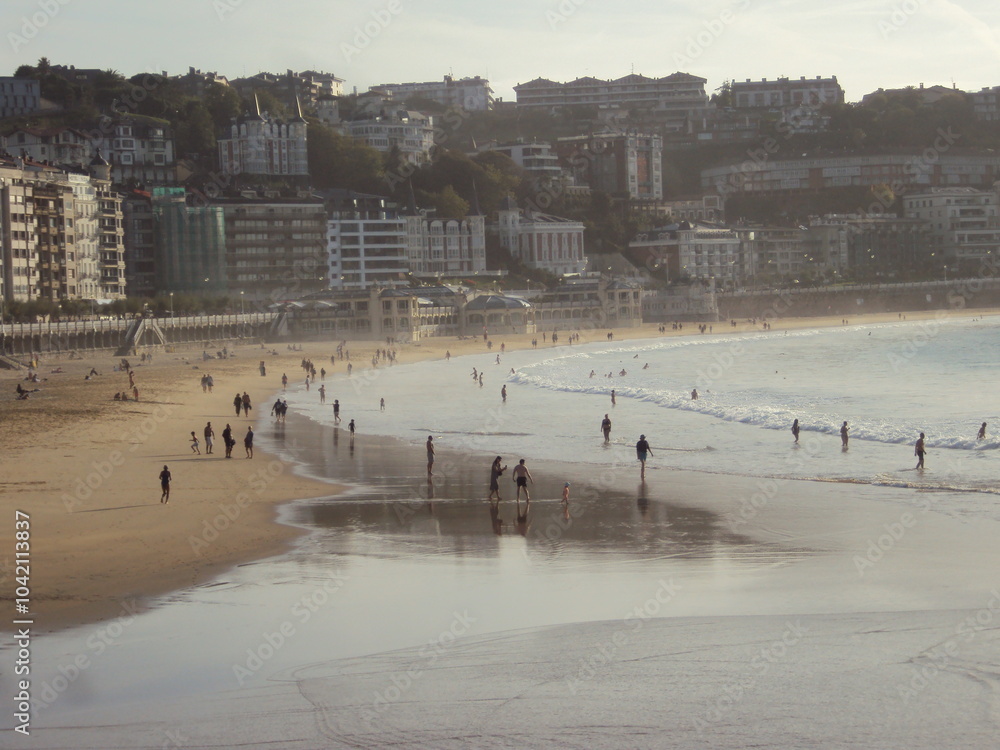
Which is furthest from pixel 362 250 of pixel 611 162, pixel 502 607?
pixel 502 607

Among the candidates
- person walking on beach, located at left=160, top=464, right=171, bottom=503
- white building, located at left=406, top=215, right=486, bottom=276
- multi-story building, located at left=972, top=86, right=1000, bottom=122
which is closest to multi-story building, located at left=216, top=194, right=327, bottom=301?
white building, located at left=406, top=215, right=486, bottom=276

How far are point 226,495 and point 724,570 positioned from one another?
10.4 m

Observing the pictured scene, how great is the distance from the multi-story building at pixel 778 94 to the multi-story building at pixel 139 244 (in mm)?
118894

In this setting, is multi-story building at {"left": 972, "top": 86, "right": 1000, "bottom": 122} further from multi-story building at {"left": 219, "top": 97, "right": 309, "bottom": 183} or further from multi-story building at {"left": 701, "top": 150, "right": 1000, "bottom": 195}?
multi-story building at {"left": 219, "top": 97, "right": 309, "bottom": 183}

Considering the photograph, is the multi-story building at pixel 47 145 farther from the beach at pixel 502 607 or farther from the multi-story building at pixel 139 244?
the beach at pixel 502 607

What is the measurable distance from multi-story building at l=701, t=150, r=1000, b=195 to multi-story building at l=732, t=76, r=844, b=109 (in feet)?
86.5

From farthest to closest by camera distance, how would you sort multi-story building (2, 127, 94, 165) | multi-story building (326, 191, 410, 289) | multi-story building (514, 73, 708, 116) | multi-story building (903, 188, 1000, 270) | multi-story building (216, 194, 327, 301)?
multi-story building (514, 73, 708, 116)
multi-story building (903, 188, 1000, 270)
multi-story building (326, 191, 410, 289)
multi-story building (216, 194, 327, 301)
multi-story building (2, 127, 94, 165)

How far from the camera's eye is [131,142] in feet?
352

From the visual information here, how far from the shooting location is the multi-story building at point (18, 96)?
112812 millimetres

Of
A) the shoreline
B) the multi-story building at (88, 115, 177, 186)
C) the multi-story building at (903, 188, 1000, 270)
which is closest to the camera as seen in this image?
the shoreline

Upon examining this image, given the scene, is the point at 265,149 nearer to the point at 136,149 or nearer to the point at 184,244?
the point at 136,149

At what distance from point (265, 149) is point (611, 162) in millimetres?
50768

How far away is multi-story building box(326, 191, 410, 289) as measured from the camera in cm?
10444

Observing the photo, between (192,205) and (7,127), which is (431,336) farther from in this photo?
(7,127)
